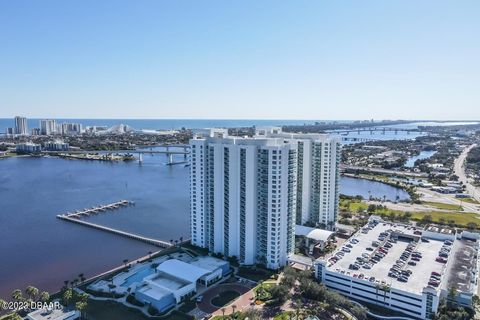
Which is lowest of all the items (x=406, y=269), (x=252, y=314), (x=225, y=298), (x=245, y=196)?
(x=225, y=298)

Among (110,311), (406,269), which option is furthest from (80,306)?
(406,269)

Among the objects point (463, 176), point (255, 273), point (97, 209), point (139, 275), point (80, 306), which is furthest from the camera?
point (463, 176)

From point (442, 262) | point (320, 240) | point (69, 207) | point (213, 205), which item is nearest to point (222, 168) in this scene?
point (213, 205)

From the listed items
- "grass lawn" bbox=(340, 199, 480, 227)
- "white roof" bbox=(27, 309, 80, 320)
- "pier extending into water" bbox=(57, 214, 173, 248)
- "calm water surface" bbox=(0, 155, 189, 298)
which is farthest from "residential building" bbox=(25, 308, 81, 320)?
"grass lawn" bbox=(340, 199, 480, 227)

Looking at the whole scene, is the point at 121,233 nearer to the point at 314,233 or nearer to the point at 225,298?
the point at 225,298

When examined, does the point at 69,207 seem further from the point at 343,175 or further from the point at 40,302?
the point at 343,175

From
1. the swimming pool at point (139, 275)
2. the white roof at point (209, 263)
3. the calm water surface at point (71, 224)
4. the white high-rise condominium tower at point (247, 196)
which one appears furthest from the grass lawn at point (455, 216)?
the swimming pool at point (139, 275)
